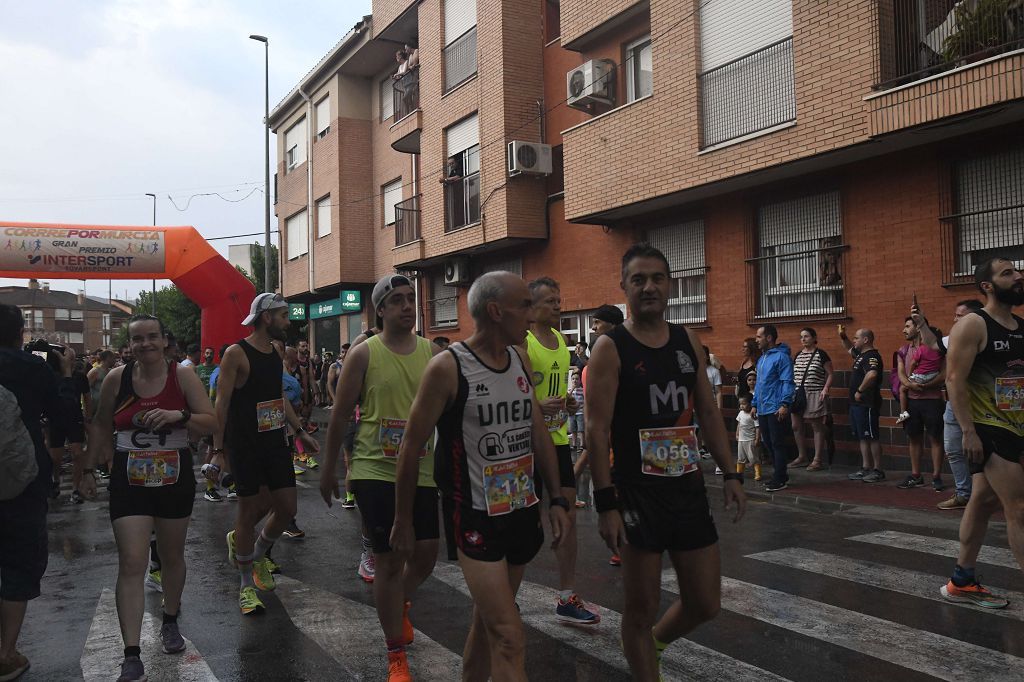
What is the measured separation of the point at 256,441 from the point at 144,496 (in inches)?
49.3

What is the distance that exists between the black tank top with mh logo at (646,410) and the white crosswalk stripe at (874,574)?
285cm

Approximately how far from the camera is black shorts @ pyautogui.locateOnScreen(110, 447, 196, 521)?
4529mm

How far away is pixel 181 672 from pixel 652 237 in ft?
40.8

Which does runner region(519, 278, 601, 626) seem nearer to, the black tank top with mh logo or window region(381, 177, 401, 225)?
the black tank top with mh logo

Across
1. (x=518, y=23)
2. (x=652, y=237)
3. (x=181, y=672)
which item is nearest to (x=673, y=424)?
(x=181, y=672)

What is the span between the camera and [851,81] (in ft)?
36.2

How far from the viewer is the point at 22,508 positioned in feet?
14.6

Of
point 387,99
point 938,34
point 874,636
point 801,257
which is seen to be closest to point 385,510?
point 874,636

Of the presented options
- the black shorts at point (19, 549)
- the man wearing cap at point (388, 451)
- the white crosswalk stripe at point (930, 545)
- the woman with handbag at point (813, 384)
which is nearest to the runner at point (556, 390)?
A: the man wearing cap at point (388, 451)

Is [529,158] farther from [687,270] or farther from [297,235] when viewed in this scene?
[297,235]

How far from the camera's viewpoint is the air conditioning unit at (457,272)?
21047 mm

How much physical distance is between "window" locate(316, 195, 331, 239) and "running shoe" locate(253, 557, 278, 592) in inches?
933

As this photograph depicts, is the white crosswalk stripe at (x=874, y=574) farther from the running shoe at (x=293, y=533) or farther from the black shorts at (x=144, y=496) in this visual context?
the black shorts at (x=144, y=496)

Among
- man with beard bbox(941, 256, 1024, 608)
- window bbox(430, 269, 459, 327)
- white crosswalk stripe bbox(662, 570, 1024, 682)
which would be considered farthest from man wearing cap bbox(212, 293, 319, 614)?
window bbox(430, 269, 459, 327)
